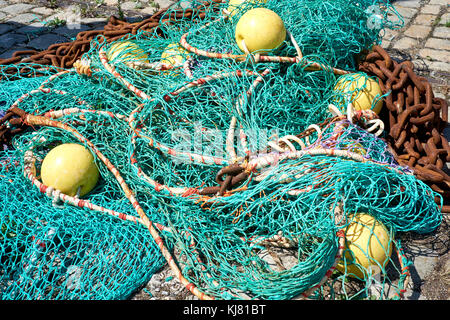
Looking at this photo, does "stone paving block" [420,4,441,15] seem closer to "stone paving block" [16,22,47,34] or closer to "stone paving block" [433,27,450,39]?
"stone paving block" [433,27,450,39]

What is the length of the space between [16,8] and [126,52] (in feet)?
12.1

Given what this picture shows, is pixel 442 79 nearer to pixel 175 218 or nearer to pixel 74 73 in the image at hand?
pixel 175 218

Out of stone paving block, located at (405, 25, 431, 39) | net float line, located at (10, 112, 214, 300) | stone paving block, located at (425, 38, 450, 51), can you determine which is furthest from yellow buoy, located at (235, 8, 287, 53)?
stone paving block, located at (405, 25, 431, 39)

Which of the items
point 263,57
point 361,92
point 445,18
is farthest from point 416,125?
point 445,18

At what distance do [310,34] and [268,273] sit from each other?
6.54 ft

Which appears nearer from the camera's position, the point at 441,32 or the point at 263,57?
the point at 263,57

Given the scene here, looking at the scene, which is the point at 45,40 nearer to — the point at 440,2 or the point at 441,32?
the point at 441,32

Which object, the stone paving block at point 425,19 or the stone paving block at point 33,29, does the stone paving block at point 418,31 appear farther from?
the stone paving block at point 33,29

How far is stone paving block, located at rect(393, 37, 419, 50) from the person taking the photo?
16.5 feet

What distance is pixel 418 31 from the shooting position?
17.6 ft

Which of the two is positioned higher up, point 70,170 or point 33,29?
point 70,170

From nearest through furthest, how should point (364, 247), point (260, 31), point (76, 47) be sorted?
point (364, 247) < point (260, 31) < point (76, 47)

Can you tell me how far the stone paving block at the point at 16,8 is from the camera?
6117 mm

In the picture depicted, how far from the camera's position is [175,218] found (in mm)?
2762
